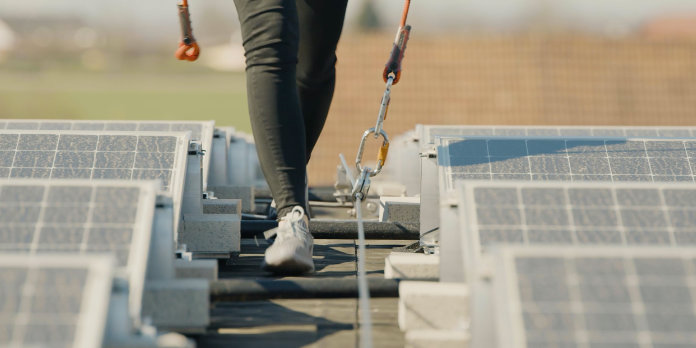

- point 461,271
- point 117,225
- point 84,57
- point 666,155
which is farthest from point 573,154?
point 84,57

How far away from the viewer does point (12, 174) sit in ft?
9.54

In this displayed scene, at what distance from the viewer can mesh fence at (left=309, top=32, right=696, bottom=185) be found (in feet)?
54.6

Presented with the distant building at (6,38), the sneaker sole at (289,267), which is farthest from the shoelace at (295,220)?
the distant building at (6,38)

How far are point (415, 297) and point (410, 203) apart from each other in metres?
1.72

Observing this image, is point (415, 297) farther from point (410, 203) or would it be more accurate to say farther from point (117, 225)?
point (410, 203)

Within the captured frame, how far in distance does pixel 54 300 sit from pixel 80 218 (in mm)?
525

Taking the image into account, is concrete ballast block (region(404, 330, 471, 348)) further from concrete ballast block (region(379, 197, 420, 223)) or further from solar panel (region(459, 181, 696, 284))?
concrete ballast block (region(379, 197, 420, 223))

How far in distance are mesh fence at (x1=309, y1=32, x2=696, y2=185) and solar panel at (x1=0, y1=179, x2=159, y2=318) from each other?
1414cm

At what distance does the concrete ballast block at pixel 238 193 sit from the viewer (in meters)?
A: 4.45

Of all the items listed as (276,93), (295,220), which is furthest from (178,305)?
(276,93)

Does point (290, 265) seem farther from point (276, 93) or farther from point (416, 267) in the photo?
point (276, 93)

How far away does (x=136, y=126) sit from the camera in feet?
16.7

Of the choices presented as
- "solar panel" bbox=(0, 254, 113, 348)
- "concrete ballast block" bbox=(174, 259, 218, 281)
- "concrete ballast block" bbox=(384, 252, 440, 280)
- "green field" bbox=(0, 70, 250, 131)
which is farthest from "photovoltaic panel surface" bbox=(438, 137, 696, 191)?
"green field" bbox=(0, 70, 250, 131)

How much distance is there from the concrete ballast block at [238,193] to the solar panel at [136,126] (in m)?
0.16
